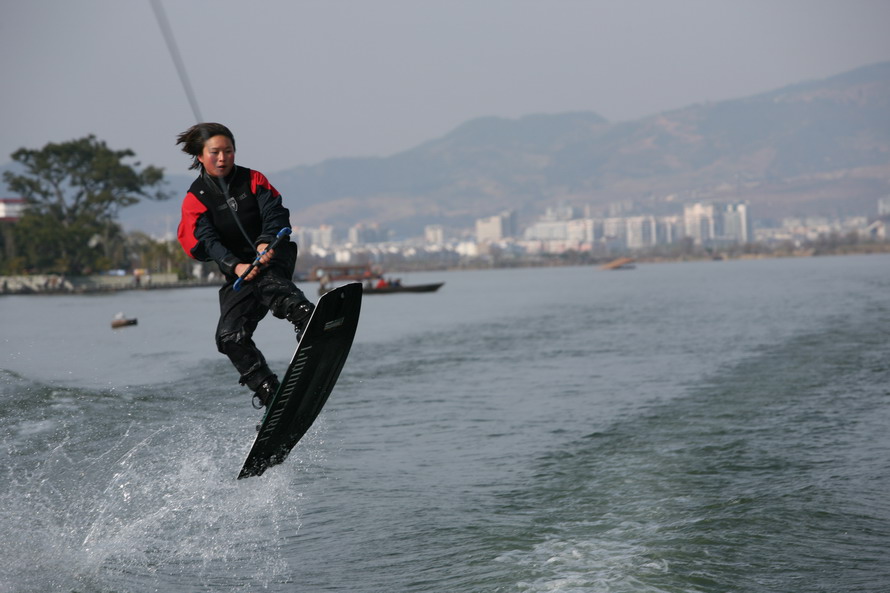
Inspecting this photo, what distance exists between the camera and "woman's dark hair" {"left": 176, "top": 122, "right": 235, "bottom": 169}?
285 inches

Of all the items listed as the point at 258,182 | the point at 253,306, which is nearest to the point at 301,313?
the point at 253,306

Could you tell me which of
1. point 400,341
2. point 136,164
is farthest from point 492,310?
point 136,164

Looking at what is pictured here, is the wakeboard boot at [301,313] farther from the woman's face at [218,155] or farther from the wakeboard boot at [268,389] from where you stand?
the woman's face at [218,155]

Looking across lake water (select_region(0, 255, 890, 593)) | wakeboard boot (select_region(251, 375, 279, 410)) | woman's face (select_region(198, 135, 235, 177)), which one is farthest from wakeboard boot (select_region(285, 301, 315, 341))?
lake water (select_region(0, 255, 890, 593))

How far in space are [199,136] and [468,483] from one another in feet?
20.7

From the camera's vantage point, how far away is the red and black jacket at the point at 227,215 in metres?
7.24

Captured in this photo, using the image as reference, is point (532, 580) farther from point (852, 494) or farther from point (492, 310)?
point (492, 310)

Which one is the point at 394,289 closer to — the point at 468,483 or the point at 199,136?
the point at 468,483

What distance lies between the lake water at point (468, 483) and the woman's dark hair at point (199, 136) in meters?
3.78

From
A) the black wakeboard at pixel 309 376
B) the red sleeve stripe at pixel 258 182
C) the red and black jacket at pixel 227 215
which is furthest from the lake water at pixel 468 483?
the red sleeve stripe at pixel 258 182

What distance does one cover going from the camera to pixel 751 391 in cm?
1973

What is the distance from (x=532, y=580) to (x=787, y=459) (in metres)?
5.67

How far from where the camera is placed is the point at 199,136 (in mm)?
7312

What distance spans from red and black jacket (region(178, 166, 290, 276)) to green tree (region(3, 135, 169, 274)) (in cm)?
10988
